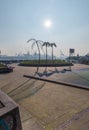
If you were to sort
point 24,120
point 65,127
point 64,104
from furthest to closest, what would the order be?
point 64,104, point 24,120, point 65,127

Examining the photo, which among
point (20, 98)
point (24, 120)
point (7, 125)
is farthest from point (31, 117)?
point (20, 98)

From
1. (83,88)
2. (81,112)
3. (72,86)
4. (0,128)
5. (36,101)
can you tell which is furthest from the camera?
(72,86)

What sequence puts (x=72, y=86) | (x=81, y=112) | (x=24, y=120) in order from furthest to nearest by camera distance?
(x=72, y=86)
(x=81, y=112)
(x=24, y=120)

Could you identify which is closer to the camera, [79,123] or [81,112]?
[79,123]

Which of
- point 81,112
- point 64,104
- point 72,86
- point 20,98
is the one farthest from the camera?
point 72,86

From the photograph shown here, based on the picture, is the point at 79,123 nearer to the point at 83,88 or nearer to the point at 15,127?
the point at 15,127

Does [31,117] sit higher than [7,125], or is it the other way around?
[7,125]

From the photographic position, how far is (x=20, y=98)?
300 inches

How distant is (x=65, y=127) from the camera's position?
4.44 meters

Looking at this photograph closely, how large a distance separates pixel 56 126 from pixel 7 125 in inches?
69.1

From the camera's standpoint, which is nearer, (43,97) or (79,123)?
(79,123)

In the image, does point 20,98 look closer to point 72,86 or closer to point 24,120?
point 24,120

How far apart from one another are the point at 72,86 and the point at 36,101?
4.03m

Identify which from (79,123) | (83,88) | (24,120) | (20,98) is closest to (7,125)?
(24,120)
